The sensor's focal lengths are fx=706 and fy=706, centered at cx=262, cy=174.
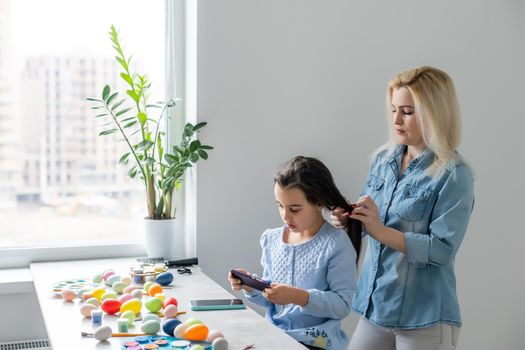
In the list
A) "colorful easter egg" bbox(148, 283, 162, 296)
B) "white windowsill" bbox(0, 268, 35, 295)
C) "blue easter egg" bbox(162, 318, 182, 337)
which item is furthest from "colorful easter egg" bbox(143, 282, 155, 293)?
"white windowsill" bbox(0, 268, 35, 295)

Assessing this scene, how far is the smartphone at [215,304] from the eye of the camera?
1.97 m

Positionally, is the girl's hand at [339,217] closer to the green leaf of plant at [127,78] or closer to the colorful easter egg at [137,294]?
the colorful easter egg at [137,294]

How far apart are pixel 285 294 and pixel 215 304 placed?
210 mm

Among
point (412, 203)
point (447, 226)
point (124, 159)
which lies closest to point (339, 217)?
point (412, 203)

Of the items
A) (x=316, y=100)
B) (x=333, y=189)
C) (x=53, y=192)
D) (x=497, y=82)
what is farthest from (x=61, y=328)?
(x=497, y=82)

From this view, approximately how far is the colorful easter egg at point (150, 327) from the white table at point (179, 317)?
29 mm

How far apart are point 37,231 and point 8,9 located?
85 centimetres

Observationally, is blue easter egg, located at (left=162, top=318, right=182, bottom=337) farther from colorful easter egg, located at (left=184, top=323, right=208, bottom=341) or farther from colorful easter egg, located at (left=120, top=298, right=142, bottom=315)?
colorful easter egg, located at (left=120, top=298, right=142, bottom=315)

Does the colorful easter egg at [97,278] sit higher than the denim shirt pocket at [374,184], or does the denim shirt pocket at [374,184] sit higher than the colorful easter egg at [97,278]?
the denim shirt pocket at [374,184]

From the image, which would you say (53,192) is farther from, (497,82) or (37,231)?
(497,82)

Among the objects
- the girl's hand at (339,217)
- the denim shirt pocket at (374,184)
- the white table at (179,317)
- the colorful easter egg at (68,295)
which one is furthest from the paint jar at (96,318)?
the denim shirt pocket at (374,184)

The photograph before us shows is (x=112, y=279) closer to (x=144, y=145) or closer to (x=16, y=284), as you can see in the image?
(x=16, y=284)

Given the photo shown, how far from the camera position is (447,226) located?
2.10 metres

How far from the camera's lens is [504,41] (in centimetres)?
324
